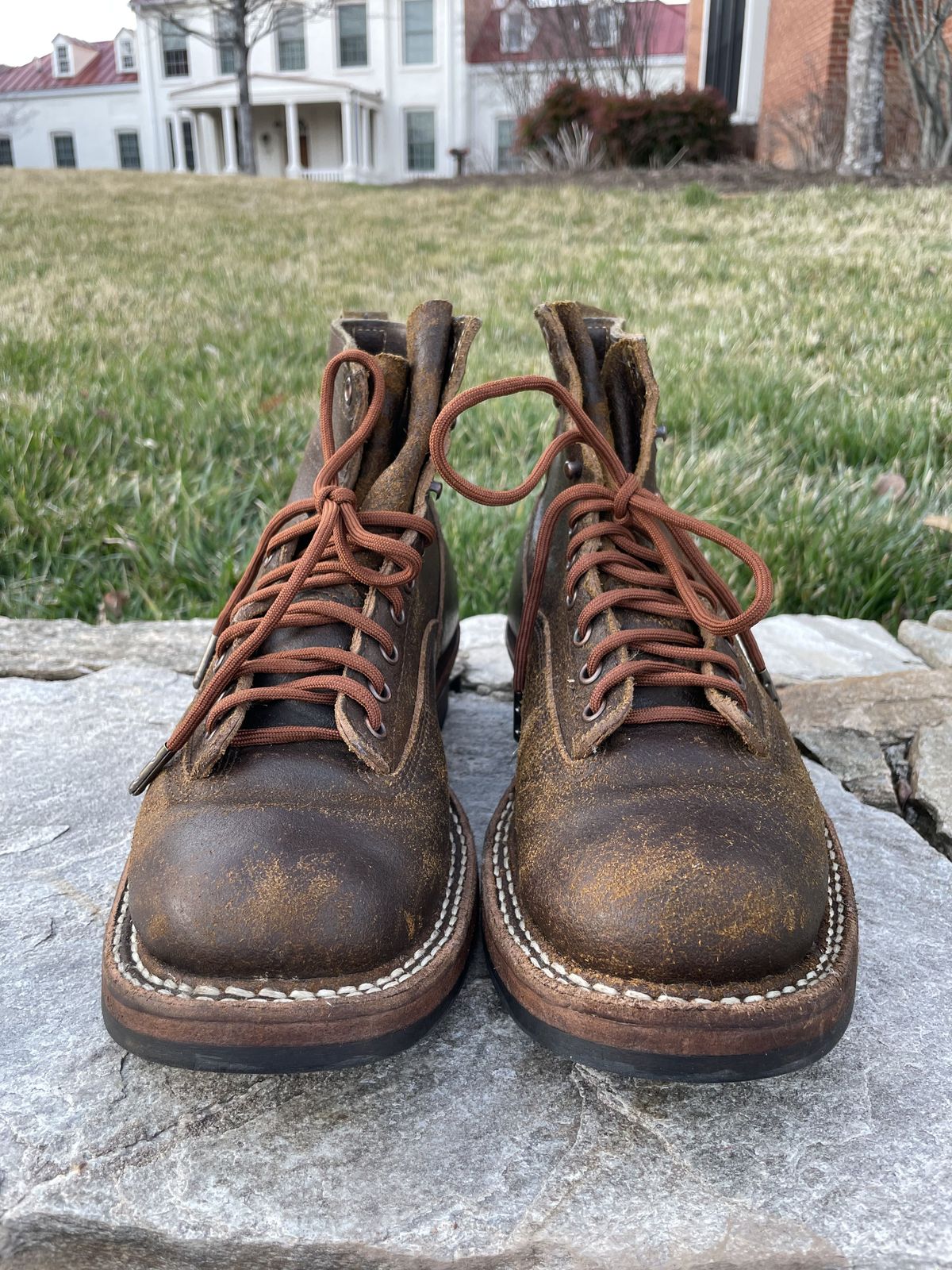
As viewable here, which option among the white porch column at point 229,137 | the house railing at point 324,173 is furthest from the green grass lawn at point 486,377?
the white porch column at point 229,137

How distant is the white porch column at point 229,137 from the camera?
38.0 metres

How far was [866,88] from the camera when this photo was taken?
39.9 ft

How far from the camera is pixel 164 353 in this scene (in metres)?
5.01

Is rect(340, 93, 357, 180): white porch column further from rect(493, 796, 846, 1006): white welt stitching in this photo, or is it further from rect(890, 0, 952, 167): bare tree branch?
rect(493, 796, 846, 1006): white welt stitching

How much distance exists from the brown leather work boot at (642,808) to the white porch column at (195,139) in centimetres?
4528

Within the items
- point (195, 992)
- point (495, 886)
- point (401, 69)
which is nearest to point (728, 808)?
point (495, 886)

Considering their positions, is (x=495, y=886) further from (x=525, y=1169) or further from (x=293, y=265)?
(x=293, y=265)

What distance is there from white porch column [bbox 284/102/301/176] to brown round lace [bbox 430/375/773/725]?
40.1 metres

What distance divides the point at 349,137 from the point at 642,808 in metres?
40.4

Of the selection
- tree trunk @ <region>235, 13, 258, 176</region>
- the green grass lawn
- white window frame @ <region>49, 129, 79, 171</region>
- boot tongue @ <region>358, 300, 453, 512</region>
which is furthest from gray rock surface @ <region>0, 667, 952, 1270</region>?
white window frame @ <region>49, 129, 79, 171</region>

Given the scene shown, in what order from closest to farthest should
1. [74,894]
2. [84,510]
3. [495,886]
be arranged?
[495,886] → [74,894] → [84,510]

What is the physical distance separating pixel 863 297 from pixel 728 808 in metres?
5.50

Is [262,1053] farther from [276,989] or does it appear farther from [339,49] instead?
[339,49]

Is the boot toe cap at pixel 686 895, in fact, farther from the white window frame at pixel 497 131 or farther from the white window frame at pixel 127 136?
the white window frame at pixel 127 136
